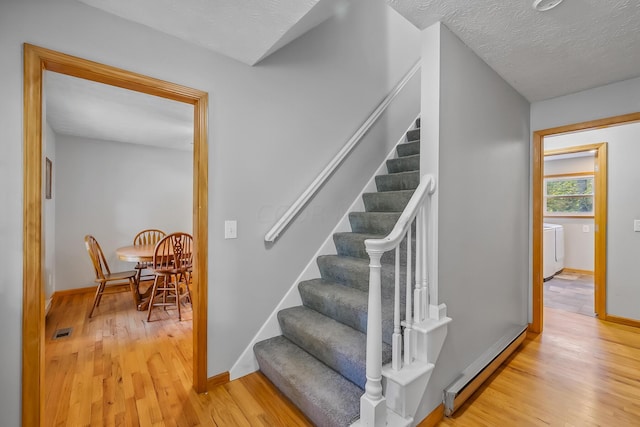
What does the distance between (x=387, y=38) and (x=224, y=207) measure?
2724mm

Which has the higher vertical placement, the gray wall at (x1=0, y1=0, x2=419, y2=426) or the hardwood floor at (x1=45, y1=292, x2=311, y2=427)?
the gray wall at (x1=0, y1=0, x2=419, y2=426)

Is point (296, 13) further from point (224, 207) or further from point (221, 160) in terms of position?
point (224, 207)

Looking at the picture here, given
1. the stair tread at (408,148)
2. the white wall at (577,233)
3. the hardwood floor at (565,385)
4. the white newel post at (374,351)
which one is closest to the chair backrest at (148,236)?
the stair tread at (408,148)

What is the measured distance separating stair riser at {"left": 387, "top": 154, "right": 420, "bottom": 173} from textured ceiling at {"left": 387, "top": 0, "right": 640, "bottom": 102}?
94 centimetres

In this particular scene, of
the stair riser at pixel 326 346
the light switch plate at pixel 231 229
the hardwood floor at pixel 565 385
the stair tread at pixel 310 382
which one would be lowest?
the hardwood floor at pixel 565 385

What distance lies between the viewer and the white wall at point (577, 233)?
205 inches

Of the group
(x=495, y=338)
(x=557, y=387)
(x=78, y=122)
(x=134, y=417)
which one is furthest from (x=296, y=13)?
(x=78, y=122)

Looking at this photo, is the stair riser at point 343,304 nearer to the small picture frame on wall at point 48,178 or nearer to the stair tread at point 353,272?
the stair tread at point 353,272

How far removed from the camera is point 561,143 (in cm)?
379

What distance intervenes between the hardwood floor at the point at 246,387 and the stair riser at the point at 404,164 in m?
1.86

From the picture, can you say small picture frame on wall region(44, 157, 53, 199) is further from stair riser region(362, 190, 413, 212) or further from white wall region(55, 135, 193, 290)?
stair riser region(362, 190, 413, 212)

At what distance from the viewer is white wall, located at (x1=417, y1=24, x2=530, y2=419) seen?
1.63 m

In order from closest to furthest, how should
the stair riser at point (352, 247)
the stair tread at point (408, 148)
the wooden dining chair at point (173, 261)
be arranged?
the stair riser at point (352, 247), the stair tread at point (408, 148), the wooden dining chair at point (173, 261)

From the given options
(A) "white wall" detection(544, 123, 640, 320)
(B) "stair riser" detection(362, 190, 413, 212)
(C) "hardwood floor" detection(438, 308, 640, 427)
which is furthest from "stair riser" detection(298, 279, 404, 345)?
(A) "white wall" detection(544, 123, 640, 320)
